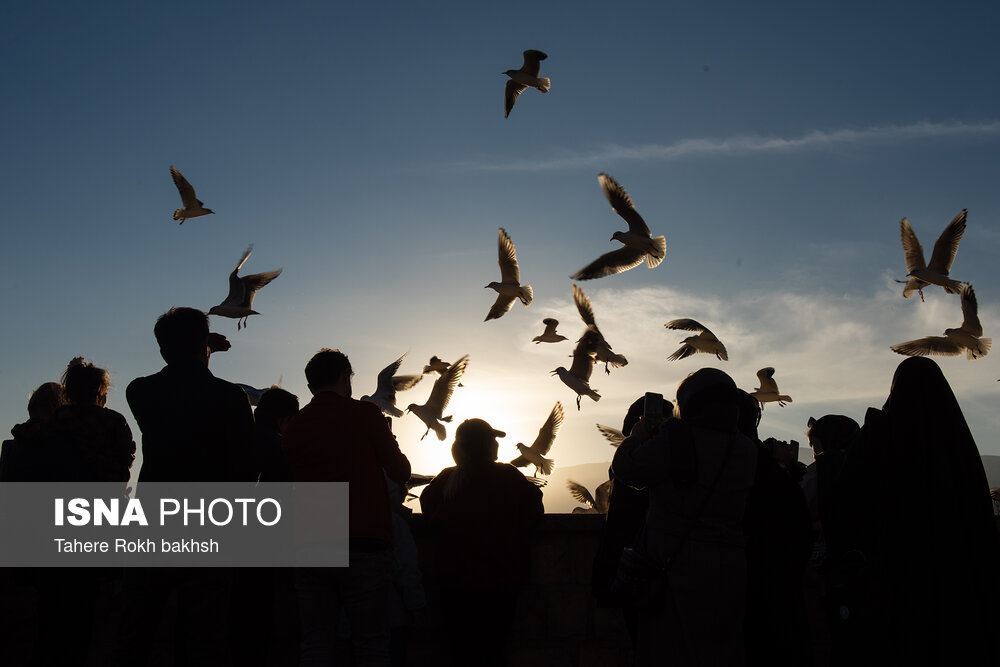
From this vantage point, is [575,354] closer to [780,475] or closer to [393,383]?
[393,383]

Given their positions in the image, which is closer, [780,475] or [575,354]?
[780,475]

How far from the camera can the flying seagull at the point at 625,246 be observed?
39.8 feet

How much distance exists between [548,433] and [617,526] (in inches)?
429

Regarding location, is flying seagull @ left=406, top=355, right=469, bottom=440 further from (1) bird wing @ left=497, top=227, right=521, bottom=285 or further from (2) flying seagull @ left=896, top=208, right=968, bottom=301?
(2) flying seagull @ left=896, top=208, right=968, bottom=301

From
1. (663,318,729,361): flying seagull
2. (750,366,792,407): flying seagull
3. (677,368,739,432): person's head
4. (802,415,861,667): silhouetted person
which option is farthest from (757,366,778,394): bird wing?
(677,368,739,432): person's head

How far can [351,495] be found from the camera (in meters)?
3.95

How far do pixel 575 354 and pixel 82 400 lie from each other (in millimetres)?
9645

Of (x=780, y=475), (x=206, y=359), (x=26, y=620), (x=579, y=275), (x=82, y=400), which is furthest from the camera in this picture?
(x=579, y=275)

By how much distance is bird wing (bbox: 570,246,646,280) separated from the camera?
1263cm

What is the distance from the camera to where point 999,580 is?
3184 millimetres

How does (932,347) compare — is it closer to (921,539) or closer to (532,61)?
(532,61)

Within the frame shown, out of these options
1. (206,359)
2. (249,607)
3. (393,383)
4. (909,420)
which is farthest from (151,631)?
(393,383)

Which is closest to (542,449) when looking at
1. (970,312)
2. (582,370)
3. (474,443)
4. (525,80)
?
(582,370)

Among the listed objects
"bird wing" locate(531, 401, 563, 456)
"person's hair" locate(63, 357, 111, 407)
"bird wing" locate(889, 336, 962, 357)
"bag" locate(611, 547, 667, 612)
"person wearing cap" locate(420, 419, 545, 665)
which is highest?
"bird wing" locate(889, 336, 962, 357)
